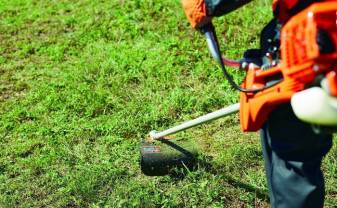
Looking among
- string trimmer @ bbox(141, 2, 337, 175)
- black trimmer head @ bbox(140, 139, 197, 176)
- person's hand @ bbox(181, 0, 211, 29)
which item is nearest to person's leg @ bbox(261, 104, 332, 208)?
string trimmer @ bbox(141, 2, 337, 175)

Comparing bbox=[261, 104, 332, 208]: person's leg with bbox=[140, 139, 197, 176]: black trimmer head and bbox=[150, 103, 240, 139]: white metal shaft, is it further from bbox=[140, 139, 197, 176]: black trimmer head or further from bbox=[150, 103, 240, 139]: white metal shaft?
bbox=[140, 139, 197, 176]: black trimmer head

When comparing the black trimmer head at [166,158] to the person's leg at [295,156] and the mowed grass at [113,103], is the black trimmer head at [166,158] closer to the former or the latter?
the mowed grass at [113,103]

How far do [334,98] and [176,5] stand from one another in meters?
2.99

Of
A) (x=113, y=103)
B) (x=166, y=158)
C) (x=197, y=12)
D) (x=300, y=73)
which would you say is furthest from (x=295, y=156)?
(x=113, y=103)

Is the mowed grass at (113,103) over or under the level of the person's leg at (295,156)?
under

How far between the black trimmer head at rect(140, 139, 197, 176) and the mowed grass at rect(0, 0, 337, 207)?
0.05 metres

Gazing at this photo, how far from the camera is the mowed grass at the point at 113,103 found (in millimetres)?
2959

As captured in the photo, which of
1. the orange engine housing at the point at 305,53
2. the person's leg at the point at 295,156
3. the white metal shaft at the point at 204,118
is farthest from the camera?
the white metal shaft at the point at 204,118

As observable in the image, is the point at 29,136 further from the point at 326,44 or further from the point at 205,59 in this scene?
the point at 326,44

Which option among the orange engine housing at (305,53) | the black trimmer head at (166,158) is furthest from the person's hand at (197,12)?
the black trimmer head at (166,158)

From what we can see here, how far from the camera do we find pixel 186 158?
3.04 meters

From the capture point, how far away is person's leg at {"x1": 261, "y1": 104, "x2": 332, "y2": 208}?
207cm

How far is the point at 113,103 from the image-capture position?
3557mm

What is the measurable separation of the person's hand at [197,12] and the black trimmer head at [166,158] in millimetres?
1012
